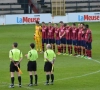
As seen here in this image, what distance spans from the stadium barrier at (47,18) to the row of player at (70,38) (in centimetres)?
2204

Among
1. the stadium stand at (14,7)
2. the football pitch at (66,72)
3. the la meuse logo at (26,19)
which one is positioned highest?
the stadium stand at (14,7)

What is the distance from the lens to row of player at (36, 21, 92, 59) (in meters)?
34.9

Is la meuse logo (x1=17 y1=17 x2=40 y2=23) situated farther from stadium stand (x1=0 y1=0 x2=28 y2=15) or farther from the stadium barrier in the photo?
stadium stand (x1=0 y1=0 x2=28 y2=15)

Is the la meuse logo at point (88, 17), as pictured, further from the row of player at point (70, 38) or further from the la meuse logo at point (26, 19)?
the row of player at point (70, 38)

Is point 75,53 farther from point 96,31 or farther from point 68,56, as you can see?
point 96,31

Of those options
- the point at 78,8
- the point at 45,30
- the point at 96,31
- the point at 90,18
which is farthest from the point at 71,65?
the point at 78,8

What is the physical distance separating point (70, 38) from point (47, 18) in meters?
24.4

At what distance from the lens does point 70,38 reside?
3675 centimetres

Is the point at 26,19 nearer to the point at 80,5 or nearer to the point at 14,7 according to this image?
the point at 14,7

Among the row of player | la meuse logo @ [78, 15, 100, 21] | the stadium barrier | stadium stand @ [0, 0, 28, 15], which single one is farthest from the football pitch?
stadium stand @ [0, 0, 28, 15]

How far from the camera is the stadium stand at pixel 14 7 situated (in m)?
66.8

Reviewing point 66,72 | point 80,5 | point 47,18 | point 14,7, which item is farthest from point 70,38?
point 80,5

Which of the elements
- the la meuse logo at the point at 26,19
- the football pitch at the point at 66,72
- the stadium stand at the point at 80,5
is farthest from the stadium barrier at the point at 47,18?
the football pitch at the point at 66,72

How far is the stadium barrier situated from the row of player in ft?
72.3
